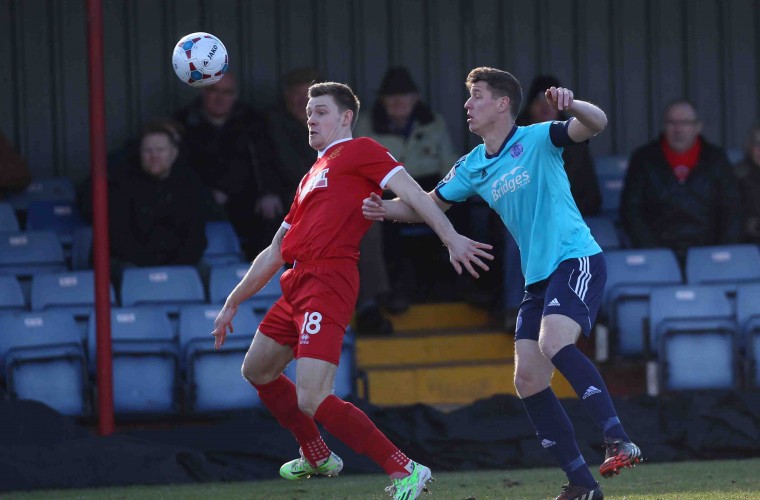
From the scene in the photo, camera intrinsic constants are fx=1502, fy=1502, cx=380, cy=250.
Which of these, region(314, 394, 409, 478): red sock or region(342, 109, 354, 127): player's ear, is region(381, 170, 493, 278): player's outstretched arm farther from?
region(314, 394, 409, 478): red sock

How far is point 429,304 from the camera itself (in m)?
11.5

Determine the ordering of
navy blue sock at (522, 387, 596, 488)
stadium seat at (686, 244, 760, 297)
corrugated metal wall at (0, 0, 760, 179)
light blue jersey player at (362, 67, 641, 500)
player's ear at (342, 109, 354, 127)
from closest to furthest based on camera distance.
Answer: light blue jersey player at (362, 67, 641, 500) → navy blue sock at (522, 387, 596, 488) → player's ear at (342, 109, 354, 127) → stadium seat at (686, 244, 760, 297) → corrugated metal wall at (0, 0, 760, 179)

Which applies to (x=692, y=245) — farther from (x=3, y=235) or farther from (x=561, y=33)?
(x=3, y=235)

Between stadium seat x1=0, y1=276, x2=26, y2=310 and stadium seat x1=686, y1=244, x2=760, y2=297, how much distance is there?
469cm

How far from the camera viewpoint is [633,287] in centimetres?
1045

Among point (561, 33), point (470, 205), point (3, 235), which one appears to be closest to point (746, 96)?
point (561, 33)

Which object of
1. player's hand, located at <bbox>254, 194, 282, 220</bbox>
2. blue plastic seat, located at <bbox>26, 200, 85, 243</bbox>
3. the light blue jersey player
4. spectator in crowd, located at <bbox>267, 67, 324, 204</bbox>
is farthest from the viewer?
blue plastic seat, located at <bbox>26, 200, 85, 243</bbox>

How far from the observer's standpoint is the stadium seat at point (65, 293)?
10172 millimetres

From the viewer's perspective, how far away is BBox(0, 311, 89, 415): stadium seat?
9.34 metres

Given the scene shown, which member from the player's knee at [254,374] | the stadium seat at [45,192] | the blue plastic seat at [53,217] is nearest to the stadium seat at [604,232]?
the blue plastic seat at [53,217]

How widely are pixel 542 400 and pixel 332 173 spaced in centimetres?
136

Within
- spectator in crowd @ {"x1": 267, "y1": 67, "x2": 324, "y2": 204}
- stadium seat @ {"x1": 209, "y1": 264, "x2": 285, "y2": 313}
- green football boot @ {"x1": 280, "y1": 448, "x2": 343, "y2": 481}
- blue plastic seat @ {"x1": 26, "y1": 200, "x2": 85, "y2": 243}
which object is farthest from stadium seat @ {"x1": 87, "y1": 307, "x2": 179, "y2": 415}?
green football boot @ {"x1": 280, "y1": 448, "x2": 343, "y2": 481}

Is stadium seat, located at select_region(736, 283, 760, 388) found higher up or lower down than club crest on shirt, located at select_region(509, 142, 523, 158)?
lower down

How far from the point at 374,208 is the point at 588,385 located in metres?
1.20
